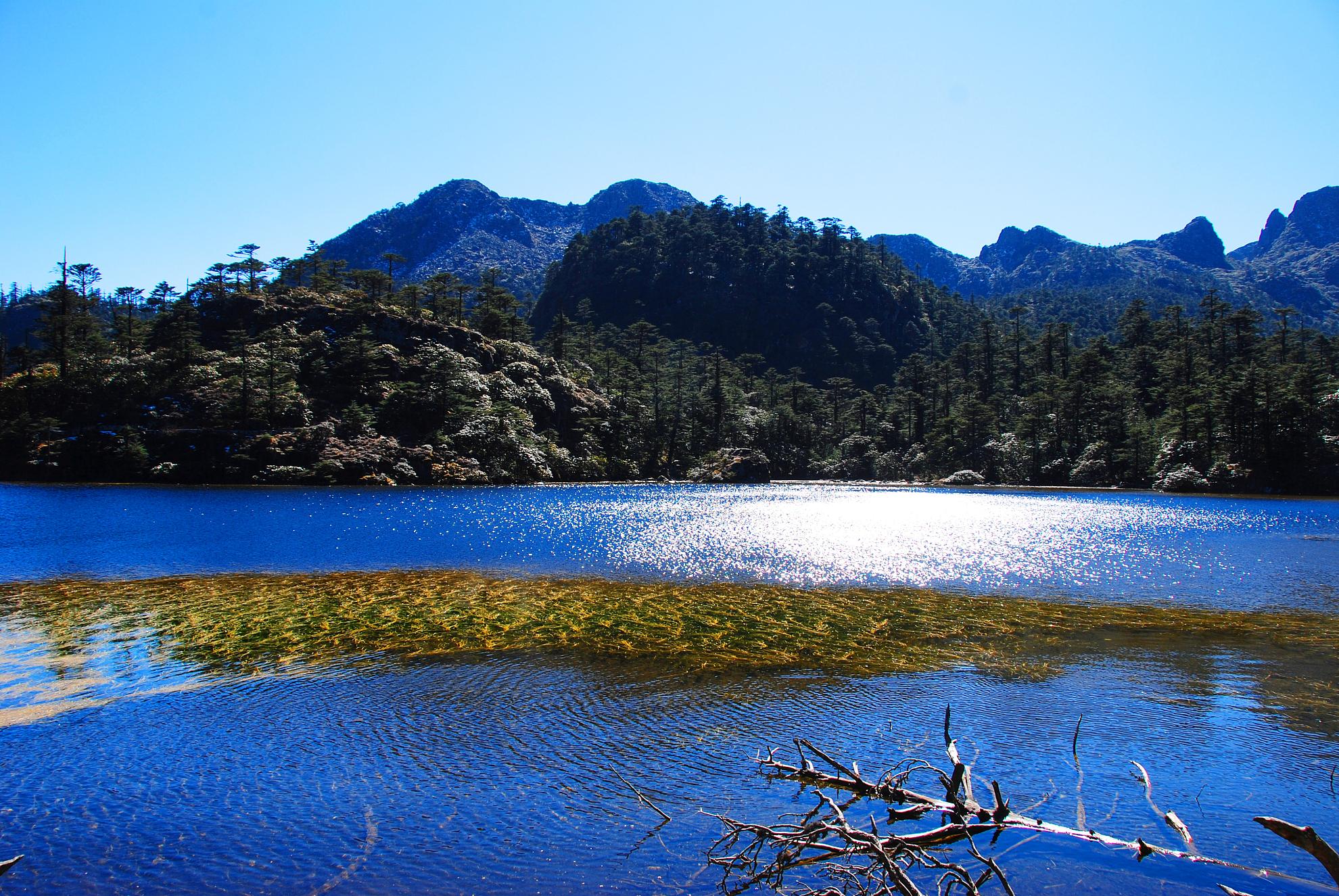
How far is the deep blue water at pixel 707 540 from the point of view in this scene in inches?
1176

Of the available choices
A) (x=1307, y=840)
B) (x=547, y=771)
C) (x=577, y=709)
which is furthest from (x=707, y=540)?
(x=1307, y=840)

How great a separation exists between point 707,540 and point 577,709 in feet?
96.7

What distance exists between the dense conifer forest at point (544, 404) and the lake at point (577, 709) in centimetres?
6413

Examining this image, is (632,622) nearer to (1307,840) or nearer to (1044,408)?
(1307,840)

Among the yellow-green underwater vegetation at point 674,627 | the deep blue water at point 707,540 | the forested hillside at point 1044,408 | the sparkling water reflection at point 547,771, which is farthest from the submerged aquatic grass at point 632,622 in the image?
the forested hillside at point 1044,408

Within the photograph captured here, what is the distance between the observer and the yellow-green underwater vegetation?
668 inches

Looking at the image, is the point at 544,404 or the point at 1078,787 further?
the point at 544,404

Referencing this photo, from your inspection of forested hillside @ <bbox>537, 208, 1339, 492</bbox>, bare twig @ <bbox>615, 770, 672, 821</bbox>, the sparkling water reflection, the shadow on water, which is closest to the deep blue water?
the shadow on water

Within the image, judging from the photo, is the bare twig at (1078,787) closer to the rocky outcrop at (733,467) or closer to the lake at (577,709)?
the lake at (577,709)

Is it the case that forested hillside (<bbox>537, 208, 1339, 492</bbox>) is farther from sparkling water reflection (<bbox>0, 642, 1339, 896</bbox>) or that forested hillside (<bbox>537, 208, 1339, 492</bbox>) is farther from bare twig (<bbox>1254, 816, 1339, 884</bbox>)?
bare twig (<bbox>1254, 816, 1339, 884</bbox>)

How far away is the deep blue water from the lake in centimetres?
55

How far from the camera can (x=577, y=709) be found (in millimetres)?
13484

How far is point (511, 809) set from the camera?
9.47 m

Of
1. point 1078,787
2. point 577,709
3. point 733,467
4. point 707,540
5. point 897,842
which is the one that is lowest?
point 707,540
